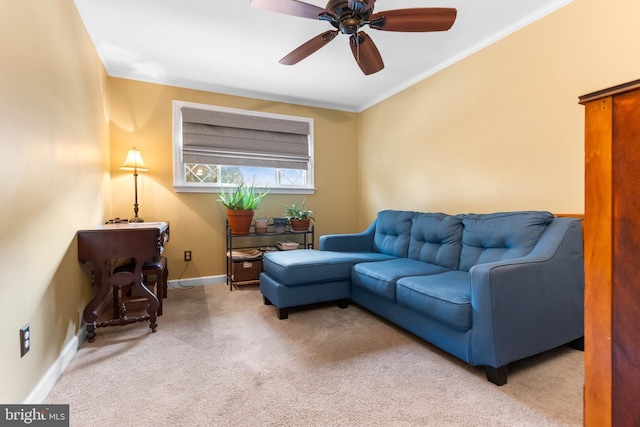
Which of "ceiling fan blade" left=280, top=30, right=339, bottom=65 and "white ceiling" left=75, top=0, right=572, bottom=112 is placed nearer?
"ceiling fan blade" left=280, top=30, right=339, bottom=65

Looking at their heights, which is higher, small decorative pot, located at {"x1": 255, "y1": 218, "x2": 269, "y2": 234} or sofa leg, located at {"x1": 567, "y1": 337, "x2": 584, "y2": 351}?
small decorative pot, located at {"x1": 255, "y1": 218, "x2": 269, "y2": 234}

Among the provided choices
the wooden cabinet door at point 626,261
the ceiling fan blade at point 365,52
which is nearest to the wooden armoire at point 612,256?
the wooden cabinet door at point 626,261

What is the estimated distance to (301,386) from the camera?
1550 millimetres

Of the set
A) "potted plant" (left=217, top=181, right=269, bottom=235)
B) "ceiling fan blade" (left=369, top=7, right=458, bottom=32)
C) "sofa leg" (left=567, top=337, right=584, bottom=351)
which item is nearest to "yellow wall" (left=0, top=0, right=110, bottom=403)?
"potted plant" (left=217, top=181, right=269, bottom=235)

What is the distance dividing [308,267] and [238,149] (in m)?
1.98

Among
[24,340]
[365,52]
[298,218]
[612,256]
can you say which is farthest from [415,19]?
[24,340]

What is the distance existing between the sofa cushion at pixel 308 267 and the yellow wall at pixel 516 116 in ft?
3.84

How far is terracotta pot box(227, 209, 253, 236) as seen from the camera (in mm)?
3359

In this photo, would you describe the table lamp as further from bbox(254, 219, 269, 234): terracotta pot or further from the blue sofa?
the blue sofa

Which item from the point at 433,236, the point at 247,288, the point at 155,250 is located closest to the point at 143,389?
the point at 155,250

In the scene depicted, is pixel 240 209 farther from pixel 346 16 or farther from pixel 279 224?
pixel 346 16

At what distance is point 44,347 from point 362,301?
206 cm

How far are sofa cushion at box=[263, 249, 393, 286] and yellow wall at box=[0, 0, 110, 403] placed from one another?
4.59ft

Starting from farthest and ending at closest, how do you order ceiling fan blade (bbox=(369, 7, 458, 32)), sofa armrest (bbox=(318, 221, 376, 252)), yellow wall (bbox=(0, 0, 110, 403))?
sofa armrest (bbox=(318, 221, 376, 252)) < ceiling fan blade (bbox=(369, 7, 458, 32)) < yellow wall (bbox=(0, 0, 110, 403))
